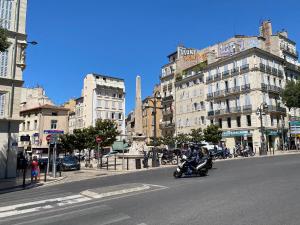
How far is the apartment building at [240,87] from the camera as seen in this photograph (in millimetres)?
45969

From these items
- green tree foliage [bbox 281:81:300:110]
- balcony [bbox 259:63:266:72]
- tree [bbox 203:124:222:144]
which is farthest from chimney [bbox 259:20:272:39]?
tree [bbox 203:124:222:144]

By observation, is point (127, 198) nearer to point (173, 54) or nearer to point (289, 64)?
point (289, 64)

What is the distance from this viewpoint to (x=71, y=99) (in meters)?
79.2

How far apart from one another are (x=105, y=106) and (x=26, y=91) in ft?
64.2

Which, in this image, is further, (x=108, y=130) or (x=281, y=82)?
(x=281, y=82)

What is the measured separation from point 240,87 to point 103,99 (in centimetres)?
2953

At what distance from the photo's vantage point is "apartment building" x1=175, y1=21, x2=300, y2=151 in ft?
151

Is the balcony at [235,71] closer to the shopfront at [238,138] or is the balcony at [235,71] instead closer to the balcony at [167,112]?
the shopfront at [238,138]

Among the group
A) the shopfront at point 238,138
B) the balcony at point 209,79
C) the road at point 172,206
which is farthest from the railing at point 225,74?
the road at point 172,206

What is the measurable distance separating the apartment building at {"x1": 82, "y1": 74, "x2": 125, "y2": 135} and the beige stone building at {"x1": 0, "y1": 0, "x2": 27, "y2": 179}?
138 feet

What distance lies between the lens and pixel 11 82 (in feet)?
65.0

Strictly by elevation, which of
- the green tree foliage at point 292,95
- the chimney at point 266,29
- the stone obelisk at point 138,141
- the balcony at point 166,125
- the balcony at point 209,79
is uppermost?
the chimney at point 266,29

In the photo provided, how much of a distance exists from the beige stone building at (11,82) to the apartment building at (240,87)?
33.4 m

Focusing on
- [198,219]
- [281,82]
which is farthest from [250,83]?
[198,219]
